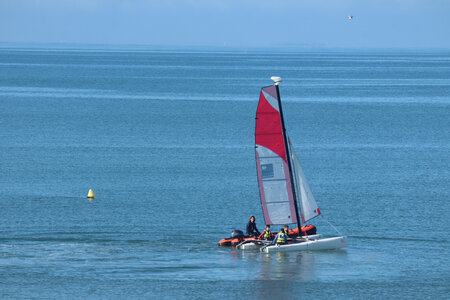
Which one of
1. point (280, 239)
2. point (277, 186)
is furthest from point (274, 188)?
point (280, 239)

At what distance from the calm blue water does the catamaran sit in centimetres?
79

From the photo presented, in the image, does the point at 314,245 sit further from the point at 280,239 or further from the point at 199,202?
the point at 199,202

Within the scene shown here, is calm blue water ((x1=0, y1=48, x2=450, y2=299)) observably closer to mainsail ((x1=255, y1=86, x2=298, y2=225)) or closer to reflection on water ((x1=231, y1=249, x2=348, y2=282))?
reflection on water ((x1=231, y1=249, x2=348, y2=282))

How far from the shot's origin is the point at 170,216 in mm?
55750

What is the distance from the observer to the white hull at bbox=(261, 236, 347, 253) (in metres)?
45.9

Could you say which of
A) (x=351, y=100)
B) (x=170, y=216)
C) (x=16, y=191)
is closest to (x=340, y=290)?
(x=170, y=216)

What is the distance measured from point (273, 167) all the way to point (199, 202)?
14.9 meters

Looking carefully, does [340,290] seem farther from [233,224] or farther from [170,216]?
[170,216]

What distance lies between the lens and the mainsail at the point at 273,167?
4544 cm

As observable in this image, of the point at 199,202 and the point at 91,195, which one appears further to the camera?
the point at 91,195

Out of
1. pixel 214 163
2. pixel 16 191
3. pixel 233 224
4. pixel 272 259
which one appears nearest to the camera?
pixel 272 259

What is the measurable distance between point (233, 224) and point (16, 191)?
1986 centimetres

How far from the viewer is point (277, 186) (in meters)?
47.0

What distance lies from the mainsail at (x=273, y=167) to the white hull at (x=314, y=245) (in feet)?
5.39
